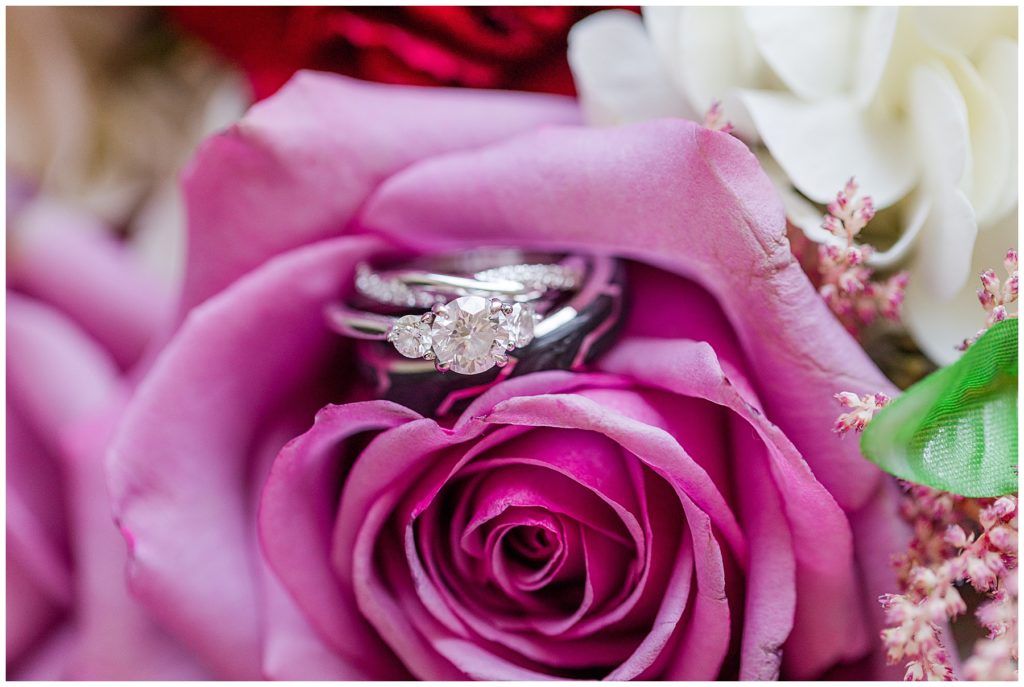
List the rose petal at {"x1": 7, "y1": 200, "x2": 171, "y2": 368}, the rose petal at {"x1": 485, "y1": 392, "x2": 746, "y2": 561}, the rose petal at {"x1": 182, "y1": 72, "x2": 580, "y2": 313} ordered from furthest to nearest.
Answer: the rose petal at {"x1": 7, "y1": 200, "x2": 171, "y2": 368} → the rose petal at {"x1": 182, "y1": 72, "x2": 580, "y2": 313} → the rose petal at {"x1": 485, "y1": 392, "x2": 746, "y2": 561}

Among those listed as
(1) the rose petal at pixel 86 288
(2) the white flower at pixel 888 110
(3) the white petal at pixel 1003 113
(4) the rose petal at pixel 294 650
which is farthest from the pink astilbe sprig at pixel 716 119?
(1) the rose petal at pixel 86 288

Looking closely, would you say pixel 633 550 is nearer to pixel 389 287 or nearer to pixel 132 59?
pixel 389 287

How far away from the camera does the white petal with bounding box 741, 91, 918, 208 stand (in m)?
0.38

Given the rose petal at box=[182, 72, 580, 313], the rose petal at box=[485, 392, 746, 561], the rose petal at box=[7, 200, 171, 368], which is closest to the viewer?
the rose petal at box=[485, 392, 746, 561]

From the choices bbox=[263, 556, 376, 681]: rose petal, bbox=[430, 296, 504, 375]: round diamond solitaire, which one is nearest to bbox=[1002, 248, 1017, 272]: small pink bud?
bbox=[430, 296, 504, 375]: round diamond solitaire

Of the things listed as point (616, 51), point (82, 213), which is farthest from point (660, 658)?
point (82, 213)

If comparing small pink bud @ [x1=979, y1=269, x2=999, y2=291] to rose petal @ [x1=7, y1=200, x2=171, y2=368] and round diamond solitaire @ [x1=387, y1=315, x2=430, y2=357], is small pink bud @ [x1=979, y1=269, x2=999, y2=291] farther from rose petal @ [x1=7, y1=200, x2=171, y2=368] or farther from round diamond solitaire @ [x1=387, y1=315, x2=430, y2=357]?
rose petal @ [x1=7, y1=200, x2=171, y2=368]

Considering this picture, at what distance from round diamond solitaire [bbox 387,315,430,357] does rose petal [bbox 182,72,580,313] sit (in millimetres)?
113

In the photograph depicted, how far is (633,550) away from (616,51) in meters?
0.26

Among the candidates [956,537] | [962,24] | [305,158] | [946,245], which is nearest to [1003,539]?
[956,537]

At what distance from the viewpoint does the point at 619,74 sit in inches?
17.2

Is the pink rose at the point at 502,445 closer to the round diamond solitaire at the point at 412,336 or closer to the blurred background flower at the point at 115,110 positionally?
the round diamond solitaire at the point at 412,336

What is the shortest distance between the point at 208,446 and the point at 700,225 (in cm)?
26

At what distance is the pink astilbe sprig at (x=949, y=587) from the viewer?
1.01ft
